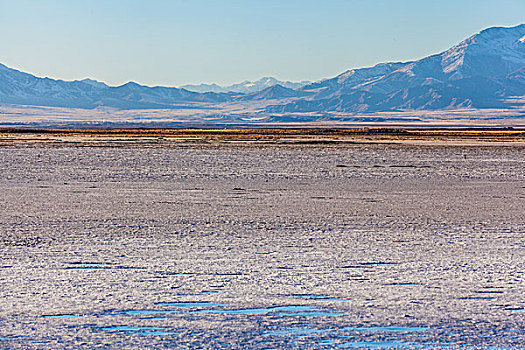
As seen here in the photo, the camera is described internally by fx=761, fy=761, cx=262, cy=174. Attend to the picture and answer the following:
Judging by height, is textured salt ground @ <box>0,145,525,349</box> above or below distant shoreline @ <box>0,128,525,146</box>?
above

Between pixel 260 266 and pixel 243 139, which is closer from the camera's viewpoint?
pixel 260 266

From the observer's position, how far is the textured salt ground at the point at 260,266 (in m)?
6.56

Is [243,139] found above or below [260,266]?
below

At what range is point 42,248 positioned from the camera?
10227 mm

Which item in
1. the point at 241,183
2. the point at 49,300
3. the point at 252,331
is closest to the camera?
the point at 252,331

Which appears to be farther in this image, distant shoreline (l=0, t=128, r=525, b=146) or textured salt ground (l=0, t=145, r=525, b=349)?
distant shoreline (l=0, t=128, r=525, b=146)

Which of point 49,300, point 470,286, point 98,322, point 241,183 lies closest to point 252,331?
point 98,322

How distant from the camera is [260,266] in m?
9.15

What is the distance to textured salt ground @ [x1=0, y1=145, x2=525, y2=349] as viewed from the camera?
21.5 ft

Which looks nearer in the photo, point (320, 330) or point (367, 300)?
point (320, 330)

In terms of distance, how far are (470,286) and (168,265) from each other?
139 inches

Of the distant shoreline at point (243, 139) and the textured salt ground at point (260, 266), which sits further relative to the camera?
the distant shoreline at point (243, 139)

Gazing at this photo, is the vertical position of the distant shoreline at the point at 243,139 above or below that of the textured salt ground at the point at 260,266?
below

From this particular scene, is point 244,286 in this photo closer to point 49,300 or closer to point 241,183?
point 49,300
